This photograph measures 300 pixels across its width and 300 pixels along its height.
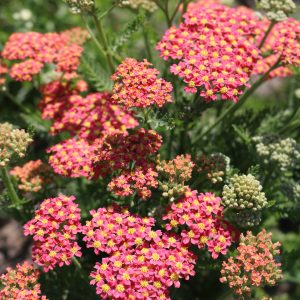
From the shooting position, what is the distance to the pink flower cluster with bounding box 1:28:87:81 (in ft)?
13.9

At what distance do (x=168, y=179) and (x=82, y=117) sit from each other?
1.15 m

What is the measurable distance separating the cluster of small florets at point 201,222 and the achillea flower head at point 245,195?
11cm

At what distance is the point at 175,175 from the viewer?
132 inches

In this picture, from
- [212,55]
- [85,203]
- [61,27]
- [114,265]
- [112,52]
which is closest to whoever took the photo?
[114,265]

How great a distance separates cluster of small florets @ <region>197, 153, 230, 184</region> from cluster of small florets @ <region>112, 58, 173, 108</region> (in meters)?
0.65

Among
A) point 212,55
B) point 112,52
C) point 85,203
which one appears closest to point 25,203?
point 85,203

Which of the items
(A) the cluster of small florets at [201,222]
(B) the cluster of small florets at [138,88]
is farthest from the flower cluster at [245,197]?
(B) the cluster of small florets at [138,88]

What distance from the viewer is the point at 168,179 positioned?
342 centimetres

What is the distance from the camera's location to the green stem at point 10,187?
347 cm

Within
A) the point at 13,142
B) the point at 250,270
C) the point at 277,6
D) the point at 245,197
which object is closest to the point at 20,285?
the point at 13,142

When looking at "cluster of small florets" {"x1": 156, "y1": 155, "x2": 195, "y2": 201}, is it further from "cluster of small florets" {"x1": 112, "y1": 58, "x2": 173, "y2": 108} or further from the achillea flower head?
"cluster of small florets" {"x1": 112, "y1": 58, "x2": 173, "y2": 108}

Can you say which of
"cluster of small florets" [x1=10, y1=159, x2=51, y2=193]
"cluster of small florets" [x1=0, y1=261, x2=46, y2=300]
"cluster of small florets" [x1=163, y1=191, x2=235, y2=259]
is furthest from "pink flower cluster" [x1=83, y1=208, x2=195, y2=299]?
"cluster of small florets" [x1=10, y1=159, x2=51, y2=193]

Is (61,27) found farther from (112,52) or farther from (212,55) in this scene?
(212,55)

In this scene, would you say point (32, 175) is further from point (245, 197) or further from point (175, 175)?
point (245, 197)
